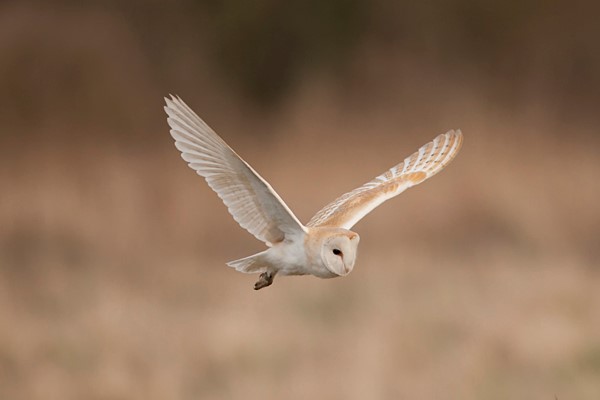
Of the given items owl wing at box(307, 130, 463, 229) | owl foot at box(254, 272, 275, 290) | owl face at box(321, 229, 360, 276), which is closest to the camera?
owl face at box(321, 229, 360, 276)

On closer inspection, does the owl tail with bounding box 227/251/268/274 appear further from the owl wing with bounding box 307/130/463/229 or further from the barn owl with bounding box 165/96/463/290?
the owl wing with bounding box 307/130/463/229

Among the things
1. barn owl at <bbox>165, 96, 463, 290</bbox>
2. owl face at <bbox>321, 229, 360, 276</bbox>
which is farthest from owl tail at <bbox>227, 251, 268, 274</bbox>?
owl face at <bbox>321, 229, 360, 276</bbox>

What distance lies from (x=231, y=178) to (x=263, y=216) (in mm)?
136

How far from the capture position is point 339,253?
310 cm

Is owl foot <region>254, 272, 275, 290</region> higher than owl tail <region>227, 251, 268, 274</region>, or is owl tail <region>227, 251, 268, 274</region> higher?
owl tail <region>227, 251, 268, 274</region>

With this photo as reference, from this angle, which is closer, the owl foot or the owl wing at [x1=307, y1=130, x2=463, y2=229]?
the owl foot

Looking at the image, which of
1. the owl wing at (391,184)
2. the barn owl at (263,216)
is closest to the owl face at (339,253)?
the barn owl at (263,216)

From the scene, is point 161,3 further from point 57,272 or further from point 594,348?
point 594,348

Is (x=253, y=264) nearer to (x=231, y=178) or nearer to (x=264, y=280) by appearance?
(x=264, y=280)

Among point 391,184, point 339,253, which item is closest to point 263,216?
point 339,253

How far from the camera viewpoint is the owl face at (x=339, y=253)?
308cm

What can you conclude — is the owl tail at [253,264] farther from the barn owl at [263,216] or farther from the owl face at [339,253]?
the owl face at [339,253]

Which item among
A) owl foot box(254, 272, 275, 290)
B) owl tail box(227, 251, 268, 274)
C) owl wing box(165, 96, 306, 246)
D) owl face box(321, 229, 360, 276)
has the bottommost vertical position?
owl face box(321, 229, 360, 276)

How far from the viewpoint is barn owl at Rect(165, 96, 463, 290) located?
3.10 m
